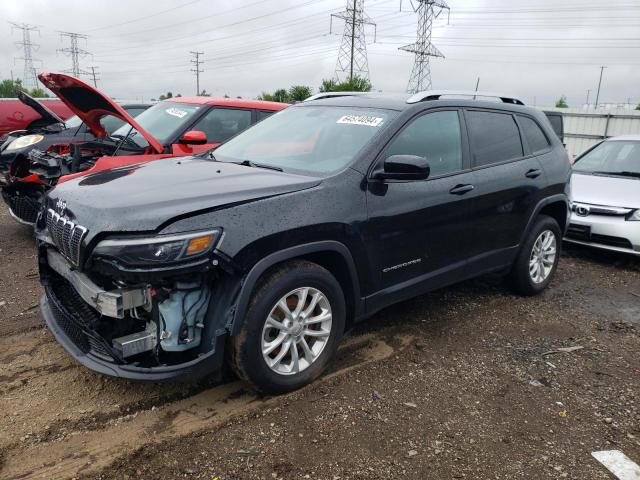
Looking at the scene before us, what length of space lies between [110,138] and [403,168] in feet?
13.6

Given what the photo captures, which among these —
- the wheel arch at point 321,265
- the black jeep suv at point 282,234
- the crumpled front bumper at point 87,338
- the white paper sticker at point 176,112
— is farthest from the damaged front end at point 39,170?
the wheel arch at point 321,265

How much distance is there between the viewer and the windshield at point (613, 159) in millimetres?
7168

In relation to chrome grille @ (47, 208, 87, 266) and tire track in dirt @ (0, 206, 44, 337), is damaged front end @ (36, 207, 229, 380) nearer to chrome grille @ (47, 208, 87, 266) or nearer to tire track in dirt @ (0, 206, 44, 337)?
chrome grille @ (47, 208, 87, 266)

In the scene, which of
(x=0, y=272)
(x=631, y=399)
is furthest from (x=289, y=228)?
(x=0, y=272)

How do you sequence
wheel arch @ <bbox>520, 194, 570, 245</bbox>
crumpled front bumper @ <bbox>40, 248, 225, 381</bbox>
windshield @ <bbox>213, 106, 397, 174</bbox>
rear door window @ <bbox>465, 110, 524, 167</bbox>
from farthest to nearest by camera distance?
wheel arch @ <bbox>520, 194, 570, 245</bbox>, rear door window @ <bbox>465, 110, 524, 167</bbox>, windshield @ <bbox>213, 106, 397, 174</bbox>, crumpled front bumper @ <bbox>40, 248, 225, 381</bbox>

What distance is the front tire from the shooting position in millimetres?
2836

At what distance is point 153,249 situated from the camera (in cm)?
255

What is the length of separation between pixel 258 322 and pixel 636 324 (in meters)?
3.63

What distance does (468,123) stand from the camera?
4.18 m

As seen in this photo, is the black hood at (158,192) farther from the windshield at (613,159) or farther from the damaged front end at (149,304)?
the windshield at (613,159)

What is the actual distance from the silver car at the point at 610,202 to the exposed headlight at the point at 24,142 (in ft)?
23.0

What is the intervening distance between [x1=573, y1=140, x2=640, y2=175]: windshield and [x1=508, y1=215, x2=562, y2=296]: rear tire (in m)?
2.78

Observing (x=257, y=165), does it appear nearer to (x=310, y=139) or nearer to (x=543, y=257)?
(x=310, y=139)

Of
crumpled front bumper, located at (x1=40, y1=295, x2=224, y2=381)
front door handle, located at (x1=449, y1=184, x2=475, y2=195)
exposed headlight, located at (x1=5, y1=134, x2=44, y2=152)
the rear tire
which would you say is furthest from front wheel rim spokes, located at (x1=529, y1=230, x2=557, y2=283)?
exposed headlight, located at (x1=5, y1=134, x2=44, y2=152)
